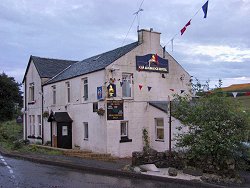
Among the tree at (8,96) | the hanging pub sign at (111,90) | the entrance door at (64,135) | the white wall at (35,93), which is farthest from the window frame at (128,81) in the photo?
the tree at (8,96)

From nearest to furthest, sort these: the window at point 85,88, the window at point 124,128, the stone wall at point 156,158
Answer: the stone wall at point 156,158 → the window at point 124,128 → the window at point 85,88

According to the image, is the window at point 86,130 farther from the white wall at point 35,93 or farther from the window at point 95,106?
the white wall at point 35,93

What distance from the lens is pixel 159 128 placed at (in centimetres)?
2191

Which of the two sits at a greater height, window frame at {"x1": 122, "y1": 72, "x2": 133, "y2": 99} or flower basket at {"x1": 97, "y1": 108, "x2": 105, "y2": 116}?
window frame at {"x1": 122, "y1": 72, "x2": 133, "y2": 99}

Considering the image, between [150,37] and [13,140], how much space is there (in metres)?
16.0

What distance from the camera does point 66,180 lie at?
12258mm

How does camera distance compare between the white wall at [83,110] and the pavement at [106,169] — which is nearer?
the pavement at [106,169]

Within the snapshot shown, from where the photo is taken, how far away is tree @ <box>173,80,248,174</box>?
12.9 metres

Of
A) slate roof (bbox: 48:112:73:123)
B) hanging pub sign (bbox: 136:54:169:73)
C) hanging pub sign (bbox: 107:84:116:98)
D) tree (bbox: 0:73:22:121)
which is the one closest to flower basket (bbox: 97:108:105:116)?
hanging pub sign (bbox: 107:84:116:98)

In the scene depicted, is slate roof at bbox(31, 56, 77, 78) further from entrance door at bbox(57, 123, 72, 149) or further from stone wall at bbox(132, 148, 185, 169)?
stone wall at bbox(132, 148, 185, 169)

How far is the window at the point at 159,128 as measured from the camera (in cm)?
2161

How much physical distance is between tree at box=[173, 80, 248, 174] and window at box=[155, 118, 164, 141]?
7.40 m

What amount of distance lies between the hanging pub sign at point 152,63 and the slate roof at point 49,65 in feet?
33.1

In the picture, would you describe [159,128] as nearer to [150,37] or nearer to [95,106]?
[95,106]
